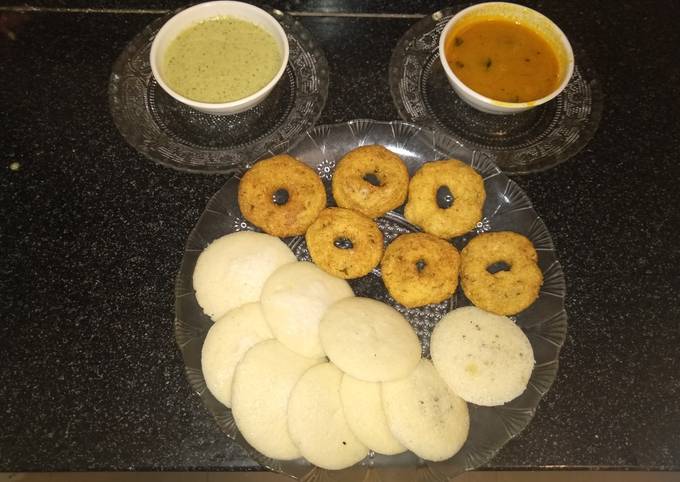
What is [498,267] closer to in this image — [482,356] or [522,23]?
[482,356]

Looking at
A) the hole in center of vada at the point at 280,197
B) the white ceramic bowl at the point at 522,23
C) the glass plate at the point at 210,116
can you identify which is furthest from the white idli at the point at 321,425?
the white ceramic bowl at the point at 522,23

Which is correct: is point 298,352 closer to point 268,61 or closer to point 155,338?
point 155,338

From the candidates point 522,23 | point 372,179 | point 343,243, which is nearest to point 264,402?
point 343,243

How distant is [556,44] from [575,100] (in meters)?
0.23

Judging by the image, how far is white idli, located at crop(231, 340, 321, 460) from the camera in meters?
1.50

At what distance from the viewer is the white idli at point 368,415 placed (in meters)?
1.49

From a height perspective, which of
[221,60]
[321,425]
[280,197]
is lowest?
[321,425]

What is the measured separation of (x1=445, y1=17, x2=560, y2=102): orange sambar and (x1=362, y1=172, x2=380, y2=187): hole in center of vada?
0.51m

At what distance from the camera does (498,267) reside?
172 centimetres

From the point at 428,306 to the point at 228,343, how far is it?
0.65m

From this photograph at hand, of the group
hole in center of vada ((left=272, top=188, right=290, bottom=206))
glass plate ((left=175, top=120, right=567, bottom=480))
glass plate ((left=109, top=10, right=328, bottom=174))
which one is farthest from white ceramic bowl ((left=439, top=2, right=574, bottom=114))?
hole in center of vada ((left=272, top=188, right=290, bottom=206))

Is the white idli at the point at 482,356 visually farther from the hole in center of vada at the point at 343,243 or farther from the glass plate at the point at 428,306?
the hole in center of vada at the point at 343,243

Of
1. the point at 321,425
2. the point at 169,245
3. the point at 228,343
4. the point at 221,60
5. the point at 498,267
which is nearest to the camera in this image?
the point at 321,425

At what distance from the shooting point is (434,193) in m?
1.81
